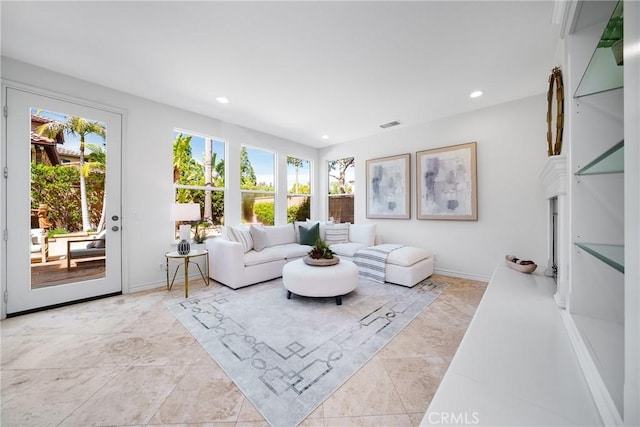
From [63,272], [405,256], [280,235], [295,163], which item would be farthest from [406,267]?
[63,272]

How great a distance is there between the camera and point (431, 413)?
71 cm

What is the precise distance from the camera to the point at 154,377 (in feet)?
5.14

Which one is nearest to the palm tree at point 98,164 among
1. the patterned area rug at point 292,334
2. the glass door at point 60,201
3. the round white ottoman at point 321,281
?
the glass door at point 60,201

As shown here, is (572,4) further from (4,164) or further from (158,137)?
(4,164)

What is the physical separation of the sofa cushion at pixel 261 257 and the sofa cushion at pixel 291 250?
66 mm

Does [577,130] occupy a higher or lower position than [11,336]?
higher

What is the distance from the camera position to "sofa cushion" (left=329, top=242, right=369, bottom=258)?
13.5 ft

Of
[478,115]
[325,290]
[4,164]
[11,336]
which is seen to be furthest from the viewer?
[478,115]

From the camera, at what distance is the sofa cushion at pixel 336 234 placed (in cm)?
463

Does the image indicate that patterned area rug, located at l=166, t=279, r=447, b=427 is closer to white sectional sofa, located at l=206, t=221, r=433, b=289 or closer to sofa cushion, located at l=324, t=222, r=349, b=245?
white sectional sofa, located at l=206, t=221, r=433, b=289

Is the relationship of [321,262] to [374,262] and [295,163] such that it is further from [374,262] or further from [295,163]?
[295,163]

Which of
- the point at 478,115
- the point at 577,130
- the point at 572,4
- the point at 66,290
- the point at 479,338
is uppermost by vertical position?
the point at 478,115

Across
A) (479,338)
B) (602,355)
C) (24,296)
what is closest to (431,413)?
(479,338)

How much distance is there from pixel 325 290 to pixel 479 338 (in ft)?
5.40
